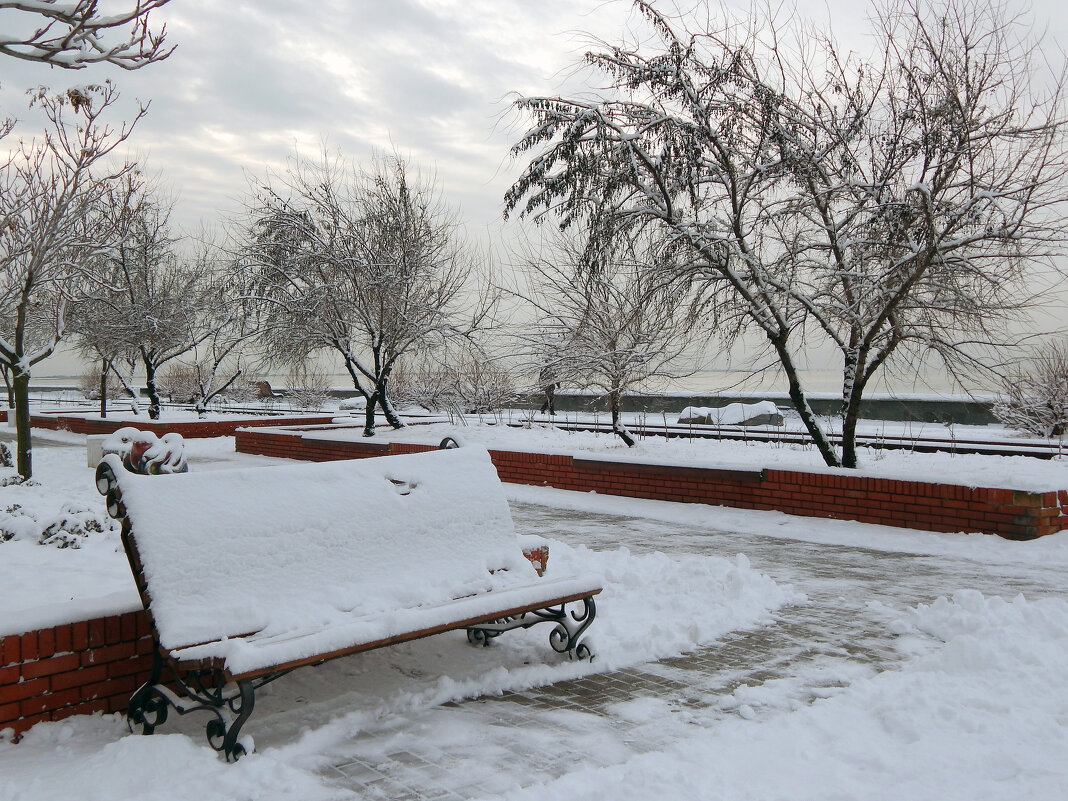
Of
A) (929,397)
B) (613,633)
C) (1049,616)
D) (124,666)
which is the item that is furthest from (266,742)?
(929,397)

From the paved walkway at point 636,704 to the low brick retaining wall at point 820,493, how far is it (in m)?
1.21

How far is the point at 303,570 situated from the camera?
363 cm

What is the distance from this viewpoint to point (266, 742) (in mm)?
3281

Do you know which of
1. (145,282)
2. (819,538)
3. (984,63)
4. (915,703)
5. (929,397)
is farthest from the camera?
(929,397)

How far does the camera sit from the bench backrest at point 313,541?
129 inches

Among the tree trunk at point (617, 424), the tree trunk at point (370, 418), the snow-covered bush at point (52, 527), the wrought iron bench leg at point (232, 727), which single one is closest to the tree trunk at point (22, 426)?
the snow-covered bush at point (52, 527)

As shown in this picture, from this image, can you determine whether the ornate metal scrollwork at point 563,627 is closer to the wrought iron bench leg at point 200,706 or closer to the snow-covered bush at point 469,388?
the wrought iron bench leg at point 200,706

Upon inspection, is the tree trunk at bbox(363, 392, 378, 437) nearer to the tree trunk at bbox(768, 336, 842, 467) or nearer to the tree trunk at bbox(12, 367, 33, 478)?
the tree trunk at bbox(12, 367, 33, 478)

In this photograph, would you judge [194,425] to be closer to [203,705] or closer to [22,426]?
[22,426]

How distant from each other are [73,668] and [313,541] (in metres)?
1.05

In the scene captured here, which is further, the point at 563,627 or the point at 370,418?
the point at 370,418

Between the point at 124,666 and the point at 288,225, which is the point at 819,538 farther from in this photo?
the point at 288,225

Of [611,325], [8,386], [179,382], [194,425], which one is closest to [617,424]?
[611,325]

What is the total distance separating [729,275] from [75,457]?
42.2ft
